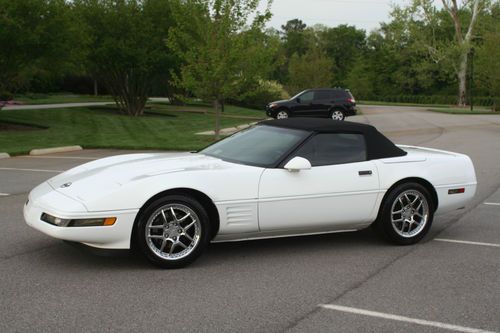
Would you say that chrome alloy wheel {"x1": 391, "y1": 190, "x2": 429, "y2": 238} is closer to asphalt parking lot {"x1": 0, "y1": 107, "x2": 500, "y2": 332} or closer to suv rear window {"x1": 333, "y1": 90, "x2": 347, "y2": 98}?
asphalt parking lot {"x1": 0, "y1": 107, "x2": 500, "y2": 332}

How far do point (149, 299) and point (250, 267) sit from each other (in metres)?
1.23

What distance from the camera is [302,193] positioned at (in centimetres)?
594

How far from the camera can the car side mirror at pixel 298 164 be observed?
19.1 ft

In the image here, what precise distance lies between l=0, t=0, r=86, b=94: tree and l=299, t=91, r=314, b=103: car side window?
11247mm

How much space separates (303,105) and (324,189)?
2488cm

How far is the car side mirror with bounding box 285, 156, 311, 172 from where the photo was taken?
582 centimetres

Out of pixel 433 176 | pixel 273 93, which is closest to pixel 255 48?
pixel 433 176

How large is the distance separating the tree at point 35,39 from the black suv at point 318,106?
1050cm

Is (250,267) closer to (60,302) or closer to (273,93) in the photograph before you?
(60,302)

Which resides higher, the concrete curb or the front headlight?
the front headlight

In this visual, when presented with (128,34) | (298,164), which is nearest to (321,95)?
(128,34)

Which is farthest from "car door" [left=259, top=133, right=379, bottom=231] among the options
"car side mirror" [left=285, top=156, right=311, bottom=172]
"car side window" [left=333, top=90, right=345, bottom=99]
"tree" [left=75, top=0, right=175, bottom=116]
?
"car side window" [left=333, top=90, right=345, bottom=99]

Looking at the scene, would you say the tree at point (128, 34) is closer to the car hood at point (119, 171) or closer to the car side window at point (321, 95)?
the car side window at point (321, 95)

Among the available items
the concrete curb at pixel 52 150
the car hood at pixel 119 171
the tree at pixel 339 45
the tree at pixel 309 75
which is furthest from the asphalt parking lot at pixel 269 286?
the tree at pixel 339 45
